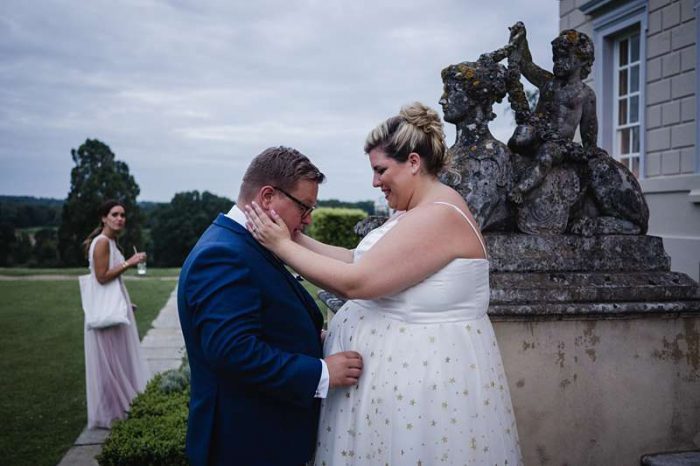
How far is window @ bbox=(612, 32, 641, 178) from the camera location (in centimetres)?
1189

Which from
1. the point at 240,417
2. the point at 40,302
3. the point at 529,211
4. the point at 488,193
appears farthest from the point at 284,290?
the point at 40,302

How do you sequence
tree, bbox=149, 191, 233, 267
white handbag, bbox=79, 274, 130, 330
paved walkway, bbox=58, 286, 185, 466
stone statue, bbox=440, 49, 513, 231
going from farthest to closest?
1. tree, bbox=149, 191, 233, 267
2. white handbag, bbox=79, 274, 130, 330
3. paved walkway, bbox=58, 286, 185, 466
4. stone statue, bbox=440, 49, 513, 231

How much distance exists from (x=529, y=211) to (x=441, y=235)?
1.54 m

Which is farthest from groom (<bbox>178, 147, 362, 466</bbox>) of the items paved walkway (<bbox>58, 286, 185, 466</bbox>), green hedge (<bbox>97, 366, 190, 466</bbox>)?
paved walkway (<bbox>58, 286, 185, 466</bbox>)

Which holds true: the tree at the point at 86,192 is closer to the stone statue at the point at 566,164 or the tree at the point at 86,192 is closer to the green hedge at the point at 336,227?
the green hedge at the point at 336,227

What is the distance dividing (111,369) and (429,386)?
4868 millimetres

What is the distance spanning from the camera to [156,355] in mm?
9094

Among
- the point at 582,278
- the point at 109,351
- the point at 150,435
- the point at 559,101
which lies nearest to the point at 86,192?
the point at 109,351

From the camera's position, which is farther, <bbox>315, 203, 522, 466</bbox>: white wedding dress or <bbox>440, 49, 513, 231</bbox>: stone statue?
<bbox>440, 49, 513, 231</bbox>: stone statue

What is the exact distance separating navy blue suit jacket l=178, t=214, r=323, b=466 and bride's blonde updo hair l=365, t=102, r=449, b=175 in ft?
2.15

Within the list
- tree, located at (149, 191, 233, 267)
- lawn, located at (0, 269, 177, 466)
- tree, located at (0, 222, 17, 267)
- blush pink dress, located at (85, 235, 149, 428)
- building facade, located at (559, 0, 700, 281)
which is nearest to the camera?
lawn, located at (0, 269, 177, 466)

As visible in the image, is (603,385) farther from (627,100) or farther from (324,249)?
(627,100)

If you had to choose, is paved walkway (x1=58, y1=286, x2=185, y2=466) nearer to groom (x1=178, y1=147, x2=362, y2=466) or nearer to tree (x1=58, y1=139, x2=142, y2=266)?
groom (x1=178, y1=147, x2=362, y2=466)

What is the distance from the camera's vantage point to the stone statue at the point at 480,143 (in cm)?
365
